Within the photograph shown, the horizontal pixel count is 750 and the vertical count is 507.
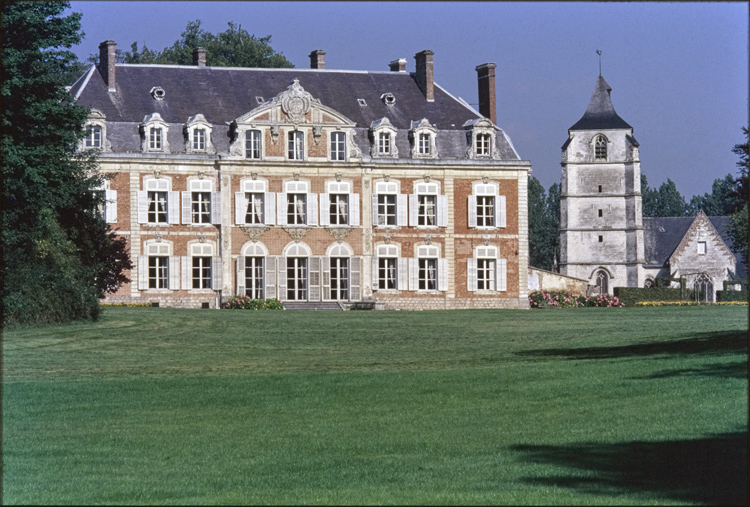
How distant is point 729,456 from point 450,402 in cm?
529

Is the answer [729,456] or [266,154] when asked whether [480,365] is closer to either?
[729,456]

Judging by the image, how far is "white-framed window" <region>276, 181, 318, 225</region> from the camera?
4694cm

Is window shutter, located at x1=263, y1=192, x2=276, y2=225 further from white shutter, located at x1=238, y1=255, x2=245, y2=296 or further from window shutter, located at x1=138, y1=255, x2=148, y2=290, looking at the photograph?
window shutter, located at x1=138, y1=255, x2=148, y2=290

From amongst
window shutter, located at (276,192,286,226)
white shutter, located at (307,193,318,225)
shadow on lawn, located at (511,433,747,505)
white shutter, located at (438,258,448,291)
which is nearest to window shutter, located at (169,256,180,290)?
window shutter, located at (276,192,286,226)

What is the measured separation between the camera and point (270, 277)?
4647 centimetres

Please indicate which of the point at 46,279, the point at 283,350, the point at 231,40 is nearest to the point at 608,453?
the point at 283,350

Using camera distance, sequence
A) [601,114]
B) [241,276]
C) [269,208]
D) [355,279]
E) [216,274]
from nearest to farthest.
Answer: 1. [216,274]
2. [241,276]
3. [269,208]
4. [355,279]
5. [601,114]

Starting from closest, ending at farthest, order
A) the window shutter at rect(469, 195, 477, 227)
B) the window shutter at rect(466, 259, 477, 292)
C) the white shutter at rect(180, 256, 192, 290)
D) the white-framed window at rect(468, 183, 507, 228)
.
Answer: the white shutter at rect(180, 256, 192, 290) → the window shutter at rect(469, 195, 477, 227) → the window shutter at rect(466, 259, 477, 292) → the white-framed window at rect(468, 183, 507, 228)

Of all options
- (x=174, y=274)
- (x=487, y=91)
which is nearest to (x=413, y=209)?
(x=487, y=91)

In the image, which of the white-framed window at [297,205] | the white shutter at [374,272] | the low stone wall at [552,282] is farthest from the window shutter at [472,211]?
the white-framed window at [297,205]

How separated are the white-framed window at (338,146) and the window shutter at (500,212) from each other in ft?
21.6

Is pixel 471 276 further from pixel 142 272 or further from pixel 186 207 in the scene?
pixel 142 272

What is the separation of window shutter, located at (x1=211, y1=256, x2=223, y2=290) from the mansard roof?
1225 inches

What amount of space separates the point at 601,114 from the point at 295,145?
99.8 ft
